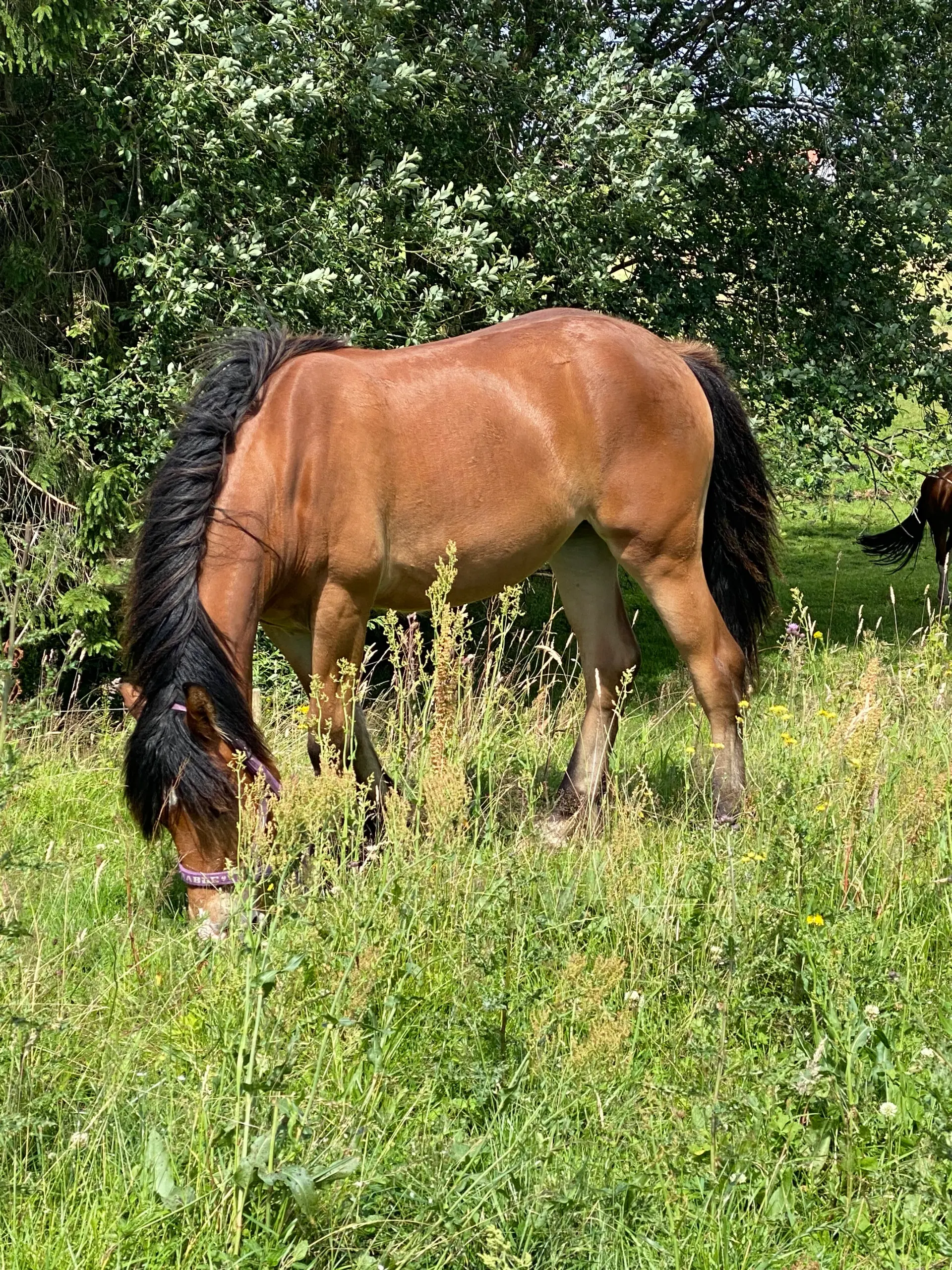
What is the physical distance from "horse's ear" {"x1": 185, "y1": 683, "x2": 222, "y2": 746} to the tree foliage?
3340 mm

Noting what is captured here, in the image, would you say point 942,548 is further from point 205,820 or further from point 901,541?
point 205,820

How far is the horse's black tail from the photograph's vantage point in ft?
32.5

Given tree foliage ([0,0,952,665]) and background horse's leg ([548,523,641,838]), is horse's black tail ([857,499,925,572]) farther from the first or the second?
background horse's leg ([548,523,641,838])

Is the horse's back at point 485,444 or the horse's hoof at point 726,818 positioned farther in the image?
the horse's back at point 485,444

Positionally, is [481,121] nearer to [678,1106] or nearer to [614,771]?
[614,771]

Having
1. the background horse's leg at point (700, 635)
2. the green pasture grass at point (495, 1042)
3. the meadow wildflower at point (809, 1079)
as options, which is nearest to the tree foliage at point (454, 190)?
the background horse's leg at point (700, 635)

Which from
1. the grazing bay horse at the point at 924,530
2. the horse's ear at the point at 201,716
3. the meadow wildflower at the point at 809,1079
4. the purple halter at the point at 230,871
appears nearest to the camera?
the meadow wildflower at the point at 809,1079

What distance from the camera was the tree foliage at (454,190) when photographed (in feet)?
20.9

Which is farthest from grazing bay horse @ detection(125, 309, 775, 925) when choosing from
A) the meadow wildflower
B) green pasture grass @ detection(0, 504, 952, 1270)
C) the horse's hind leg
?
the horse's hind leg

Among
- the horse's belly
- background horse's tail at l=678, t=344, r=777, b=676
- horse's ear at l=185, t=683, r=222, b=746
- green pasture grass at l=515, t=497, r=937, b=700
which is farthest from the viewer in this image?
green pasture grass at l=515, t=497, r=937, b=700

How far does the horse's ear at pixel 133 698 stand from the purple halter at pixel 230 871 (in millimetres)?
193

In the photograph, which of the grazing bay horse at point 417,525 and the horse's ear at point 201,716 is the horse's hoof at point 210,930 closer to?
→ the grazing bay horse at point 417,525

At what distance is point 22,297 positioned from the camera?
21.4ft

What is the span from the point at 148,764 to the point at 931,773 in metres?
2.75
